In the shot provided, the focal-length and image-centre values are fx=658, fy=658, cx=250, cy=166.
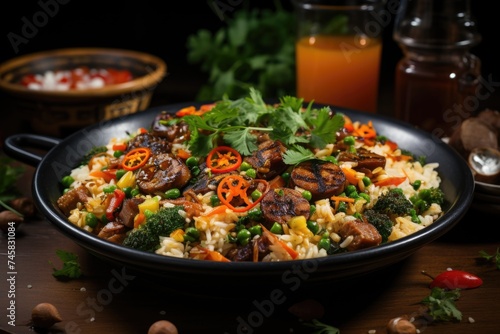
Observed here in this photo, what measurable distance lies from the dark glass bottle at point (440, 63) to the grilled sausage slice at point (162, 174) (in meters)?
3.22

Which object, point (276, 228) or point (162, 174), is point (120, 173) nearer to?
point (162, 174)

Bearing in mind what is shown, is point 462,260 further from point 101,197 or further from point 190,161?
point 101,197

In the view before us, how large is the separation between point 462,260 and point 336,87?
358 centimetres

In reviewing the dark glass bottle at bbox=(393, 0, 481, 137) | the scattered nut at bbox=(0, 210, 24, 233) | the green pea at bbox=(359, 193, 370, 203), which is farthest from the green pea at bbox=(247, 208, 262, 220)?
the dark glass bottle at bbox=(393, 0, 481, 137)

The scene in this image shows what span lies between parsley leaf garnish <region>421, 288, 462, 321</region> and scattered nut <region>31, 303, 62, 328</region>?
7.86ft

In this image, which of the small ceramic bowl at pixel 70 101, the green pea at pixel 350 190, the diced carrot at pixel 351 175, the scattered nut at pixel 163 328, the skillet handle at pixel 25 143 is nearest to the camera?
the scattered nut at pixel 163 328

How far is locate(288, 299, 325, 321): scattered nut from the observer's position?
421cm

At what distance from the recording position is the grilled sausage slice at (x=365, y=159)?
5137mm

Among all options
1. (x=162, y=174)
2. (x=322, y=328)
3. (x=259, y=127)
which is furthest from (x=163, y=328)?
(x=259, y=127)

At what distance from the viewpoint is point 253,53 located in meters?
8.91

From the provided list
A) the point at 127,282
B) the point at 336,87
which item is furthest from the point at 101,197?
the point at 336,87

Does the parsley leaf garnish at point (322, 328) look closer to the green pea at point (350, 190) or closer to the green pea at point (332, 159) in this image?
the green pea at point (350, 190)

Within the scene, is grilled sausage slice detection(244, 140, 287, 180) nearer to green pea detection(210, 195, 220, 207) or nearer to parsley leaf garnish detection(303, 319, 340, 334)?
green pea detection(210, 195, 220, 207)

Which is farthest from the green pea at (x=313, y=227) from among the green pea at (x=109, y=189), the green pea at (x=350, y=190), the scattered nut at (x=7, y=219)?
the scattered nut at (x=7, y=219)
